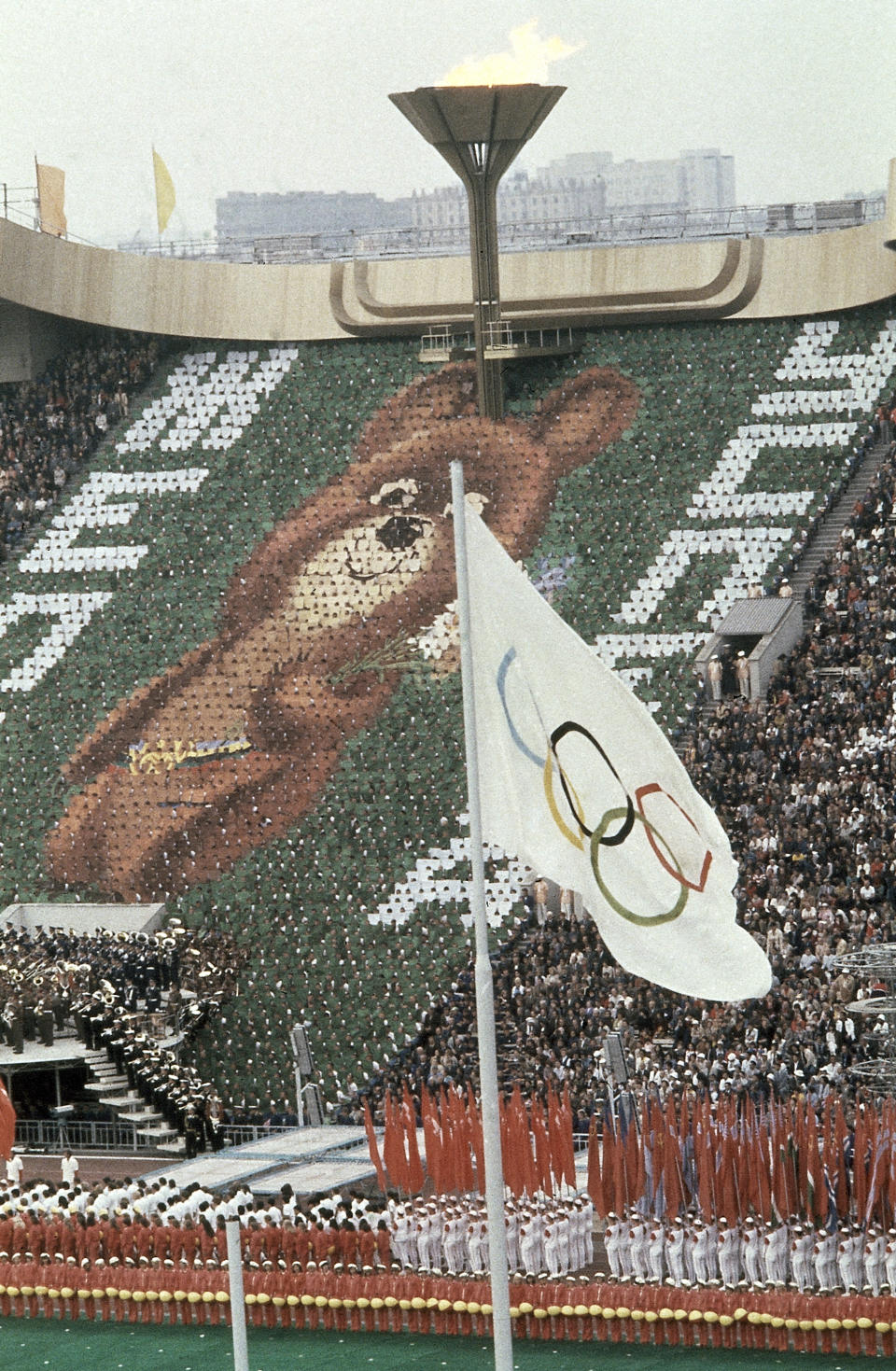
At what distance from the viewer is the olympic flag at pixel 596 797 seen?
15047 mm

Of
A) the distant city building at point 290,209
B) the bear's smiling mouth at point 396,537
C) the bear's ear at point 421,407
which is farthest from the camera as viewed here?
the distant city building at point 290,209

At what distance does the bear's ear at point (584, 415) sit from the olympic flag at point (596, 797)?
30.2 m

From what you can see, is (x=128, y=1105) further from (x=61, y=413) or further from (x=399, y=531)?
(x=61, y=413)

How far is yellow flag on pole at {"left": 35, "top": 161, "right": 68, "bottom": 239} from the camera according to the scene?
175 feet

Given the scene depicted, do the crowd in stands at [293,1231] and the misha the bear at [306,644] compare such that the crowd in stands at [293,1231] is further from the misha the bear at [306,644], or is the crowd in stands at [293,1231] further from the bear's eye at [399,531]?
the bear's eye at [399,531]

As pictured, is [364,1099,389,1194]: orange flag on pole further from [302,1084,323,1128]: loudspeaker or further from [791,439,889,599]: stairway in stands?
[791,439,889,599]: stairway in stands

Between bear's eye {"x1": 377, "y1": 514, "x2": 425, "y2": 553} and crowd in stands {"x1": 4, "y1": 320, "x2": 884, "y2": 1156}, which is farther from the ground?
bear's eye {"x1": 377, "y1": 514, "x2": 425, "y2": 553}

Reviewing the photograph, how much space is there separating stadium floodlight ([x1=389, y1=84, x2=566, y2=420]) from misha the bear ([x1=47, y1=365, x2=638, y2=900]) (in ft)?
6.44

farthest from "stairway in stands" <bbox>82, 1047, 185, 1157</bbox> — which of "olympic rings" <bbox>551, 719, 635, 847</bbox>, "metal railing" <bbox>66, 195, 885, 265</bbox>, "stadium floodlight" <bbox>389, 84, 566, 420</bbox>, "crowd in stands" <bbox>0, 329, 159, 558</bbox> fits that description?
"metal railing" <bbox>66, 195, 885, 265</bbox>

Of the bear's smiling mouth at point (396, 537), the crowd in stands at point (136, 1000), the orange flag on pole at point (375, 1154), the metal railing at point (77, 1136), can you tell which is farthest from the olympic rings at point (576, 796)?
the bear's smiling mouth at point (396, 537)

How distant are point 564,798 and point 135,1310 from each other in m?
12.0

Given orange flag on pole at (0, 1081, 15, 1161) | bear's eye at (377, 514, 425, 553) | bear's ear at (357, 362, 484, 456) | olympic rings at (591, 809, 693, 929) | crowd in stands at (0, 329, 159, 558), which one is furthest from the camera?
crowd in stands at (0, 329, 159, 558)

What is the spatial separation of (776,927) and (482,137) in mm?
18170

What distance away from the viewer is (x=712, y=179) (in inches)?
3295
